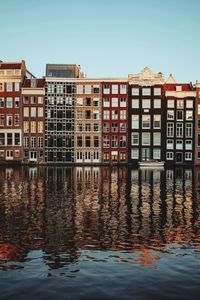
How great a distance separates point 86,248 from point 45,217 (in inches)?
346

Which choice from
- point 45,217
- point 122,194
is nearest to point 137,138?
point 122,194

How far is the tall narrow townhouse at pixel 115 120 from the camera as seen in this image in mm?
100500

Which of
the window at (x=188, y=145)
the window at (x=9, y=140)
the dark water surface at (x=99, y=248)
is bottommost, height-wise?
the dark water surface at (x=99, y=248)

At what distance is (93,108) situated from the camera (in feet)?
335

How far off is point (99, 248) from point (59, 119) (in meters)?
84.1

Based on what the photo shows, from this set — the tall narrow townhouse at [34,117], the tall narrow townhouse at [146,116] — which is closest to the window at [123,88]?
the tall narrow townhouse at [146,116]

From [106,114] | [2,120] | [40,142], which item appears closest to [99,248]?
[40,142]

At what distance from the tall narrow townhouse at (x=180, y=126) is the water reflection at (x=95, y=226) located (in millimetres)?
58449

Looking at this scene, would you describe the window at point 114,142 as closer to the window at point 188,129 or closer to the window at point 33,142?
the window at point 188,129

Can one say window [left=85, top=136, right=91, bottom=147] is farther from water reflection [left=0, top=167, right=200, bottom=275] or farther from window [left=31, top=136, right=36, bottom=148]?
water reflection [left=0, top=167, right=200, bottom=275]

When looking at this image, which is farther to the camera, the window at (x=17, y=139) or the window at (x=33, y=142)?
the window at (x=33, y=142)

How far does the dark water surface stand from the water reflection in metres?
0.05

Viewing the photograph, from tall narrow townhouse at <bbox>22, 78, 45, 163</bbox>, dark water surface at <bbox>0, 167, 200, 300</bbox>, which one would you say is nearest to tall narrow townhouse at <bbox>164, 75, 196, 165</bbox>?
tall narrow townhouse at <bbox>22, 78, 45, 163</bbox>

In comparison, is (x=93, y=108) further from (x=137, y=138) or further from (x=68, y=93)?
(x=137, y=138)
